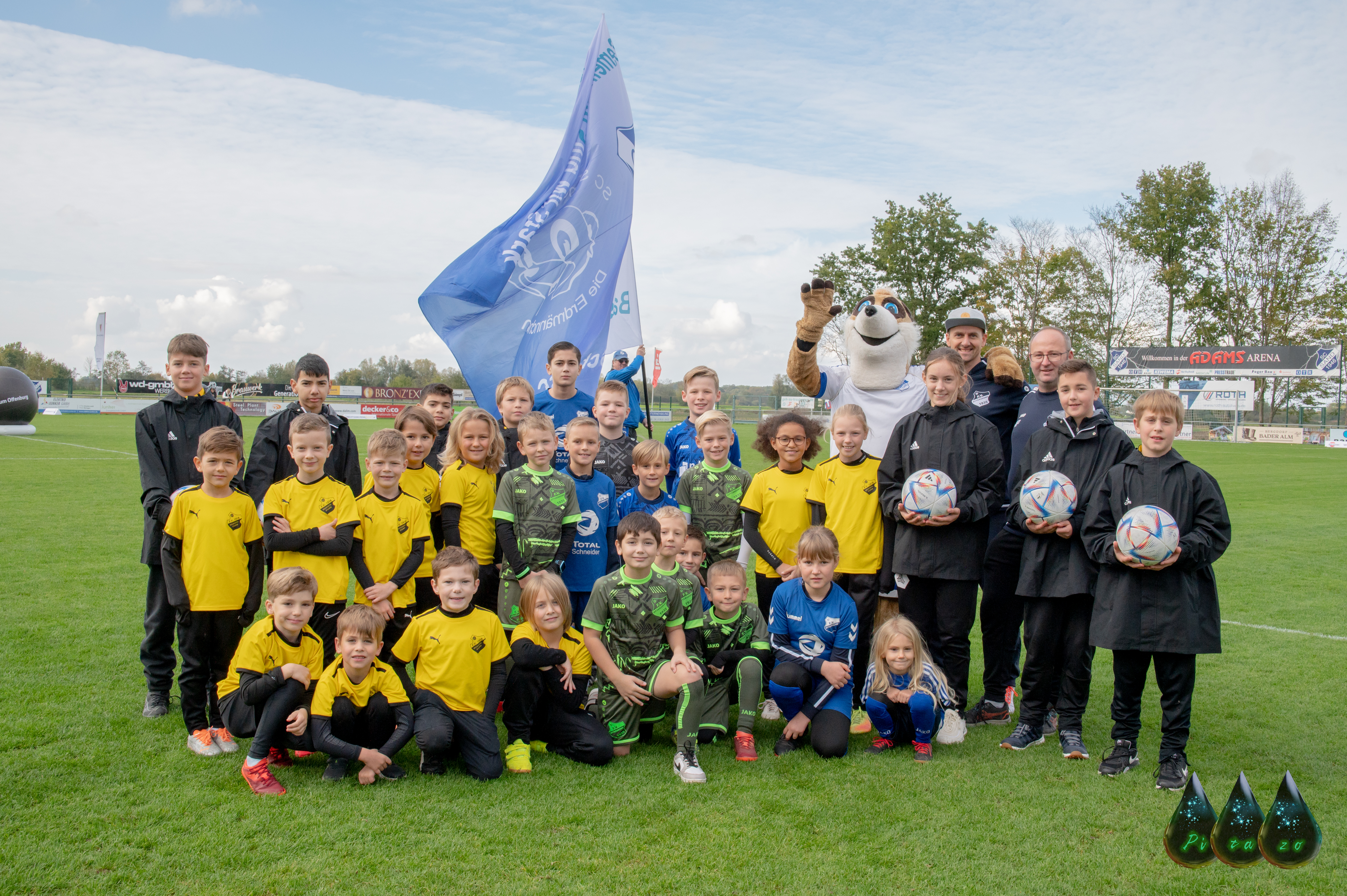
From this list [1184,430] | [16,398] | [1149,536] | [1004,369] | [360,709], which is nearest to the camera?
[1149,536]

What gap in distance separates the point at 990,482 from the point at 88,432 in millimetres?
29127

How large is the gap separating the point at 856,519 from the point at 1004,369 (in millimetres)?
1331

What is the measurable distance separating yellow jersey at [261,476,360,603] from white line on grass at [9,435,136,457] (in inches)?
691

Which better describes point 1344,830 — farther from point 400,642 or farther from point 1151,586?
point 400,642

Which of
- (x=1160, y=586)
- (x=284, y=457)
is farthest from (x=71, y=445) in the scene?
(x=1160, y=586)

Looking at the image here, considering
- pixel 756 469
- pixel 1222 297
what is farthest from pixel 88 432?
pixel 1222 297

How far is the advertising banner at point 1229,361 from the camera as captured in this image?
1452 inches

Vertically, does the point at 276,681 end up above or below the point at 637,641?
below

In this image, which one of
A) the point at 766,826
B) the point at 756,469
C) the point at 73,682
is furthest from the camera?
the point at 756,469

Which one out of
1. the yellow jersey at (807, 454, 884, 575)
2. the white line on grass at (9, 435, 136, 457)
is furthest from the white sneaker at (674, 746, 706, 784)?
the white line on grass at (9, 435, 136, 457)

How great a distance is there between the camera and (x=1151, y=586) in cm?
376

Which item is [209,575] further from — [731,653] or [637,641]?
[731,653]

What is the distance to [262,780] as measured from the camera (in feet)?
11.4

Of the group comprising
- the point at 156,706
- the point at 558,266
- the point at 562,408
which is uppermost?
the point at 558,266
